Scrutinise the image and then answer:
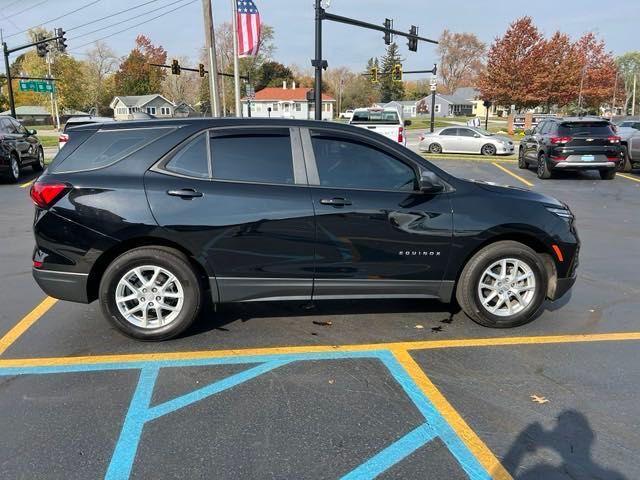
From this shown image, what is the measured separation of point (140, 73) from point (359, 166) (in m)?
97.3

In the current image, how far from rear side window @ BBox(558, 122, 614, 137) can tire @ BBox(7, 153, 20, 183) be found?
14.9 m

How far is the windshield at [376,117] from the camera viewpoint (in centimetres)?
1977

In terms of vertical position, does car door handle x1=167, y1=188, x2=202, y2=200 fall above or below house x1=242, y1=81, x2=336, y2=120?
below

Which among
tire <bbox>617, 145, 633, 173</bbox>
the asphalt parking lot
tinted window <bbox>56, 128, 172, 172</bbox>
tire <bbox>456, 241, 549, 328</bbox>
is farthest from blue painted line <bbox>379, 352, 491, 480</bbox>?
tire <bbox>617, 145, 633, 173</bbox>

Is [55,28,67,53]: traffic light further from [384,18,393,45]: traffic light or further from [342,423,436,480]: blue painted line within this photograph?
[342,423,436,480]: blue painted line

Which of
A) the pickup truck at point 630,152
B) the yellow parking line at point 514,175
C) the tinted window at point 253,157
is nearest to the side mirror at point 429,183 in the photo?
the tinted window at point 253,157

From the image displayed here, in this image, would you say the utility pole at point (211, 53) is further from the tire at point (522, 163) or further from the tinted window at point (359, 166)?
the tinted window at point (359, 166)

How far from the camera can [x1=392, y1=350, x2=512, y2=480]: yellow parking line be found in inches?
110

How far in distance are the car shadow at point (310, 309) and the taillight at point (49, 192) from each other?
5.12ft

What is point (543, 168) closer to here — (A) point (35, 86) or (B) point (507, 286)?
(B) point (507, 286)

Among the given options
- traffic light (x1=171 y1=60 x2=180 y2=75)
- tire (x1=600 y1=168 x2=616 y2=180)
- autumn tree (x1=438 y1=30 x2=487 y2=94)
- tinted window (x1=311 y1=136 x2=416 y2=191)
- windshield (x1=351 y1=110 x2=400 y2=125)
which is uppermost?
autumn tree (x1=438 y1=30 x2=487 y2=94)

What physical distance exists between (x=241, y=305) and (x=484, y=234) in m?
2.36

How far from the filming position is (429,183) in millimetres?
4332

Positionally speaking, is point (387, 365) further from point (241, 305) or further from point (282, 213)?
point (241, 305)
